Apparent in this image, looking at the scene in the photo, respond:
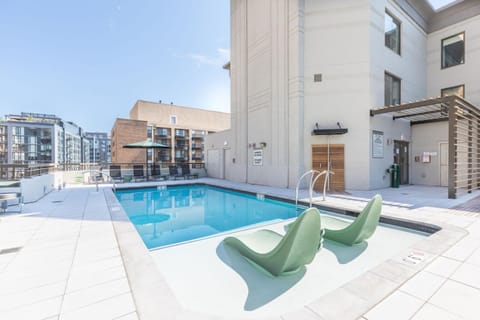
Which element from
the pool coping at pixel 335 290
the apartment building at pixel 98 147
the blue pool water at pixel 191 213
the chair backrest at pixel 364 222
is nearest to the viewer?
the pool coping at pixel 335 290

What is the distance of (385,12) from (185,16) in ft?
34.5

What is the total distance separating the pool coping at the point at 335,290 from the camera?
159cm

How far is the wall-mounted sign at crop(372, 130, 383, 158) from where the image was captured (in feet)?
26.4

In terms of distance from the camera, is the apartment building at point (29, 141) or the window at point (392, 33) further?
the apartment building at point (29, 141)

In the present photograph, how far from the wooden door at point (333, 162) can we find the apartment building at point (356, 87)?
36 mm

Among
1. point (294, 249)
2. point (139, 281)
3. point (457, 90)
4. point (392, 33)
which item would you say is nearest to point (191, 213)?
point (139, 281)

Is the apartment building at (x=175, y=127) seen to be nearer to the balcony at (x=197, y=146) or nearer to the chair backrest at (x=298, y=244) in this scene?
the balcony at (x=197, y=146)

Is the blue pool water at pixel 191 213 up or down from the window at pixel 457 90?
down

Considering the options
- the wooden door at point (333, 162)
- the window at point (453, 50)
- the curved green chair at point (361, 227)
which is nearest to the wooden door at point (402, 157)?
the wooden door at point (333, 162)

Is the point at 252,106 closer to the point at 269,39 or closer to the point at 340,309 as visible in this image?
the point at 269,39

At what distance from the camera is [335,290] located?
186 cm

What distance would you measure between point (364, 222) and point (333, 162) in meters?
5.50

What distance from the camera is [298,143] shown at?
336 inches

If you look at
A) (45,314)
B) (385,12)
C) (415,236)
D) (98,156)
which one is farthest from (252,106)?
(98,156)
